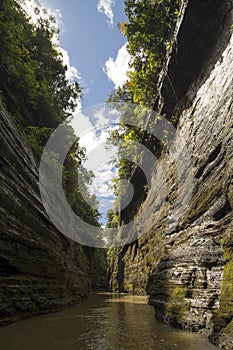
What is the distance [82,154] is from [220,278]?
721 inches

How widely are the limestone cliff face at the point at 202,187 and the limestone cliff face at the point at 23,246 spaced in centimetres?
299

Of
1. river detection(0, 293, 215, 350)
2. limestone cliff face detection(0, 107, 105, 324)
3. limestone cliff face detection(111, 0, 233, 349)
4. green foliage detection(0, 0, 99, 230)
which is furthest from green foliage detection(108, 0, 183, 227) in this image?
river detection(0, 293, 215, 350)

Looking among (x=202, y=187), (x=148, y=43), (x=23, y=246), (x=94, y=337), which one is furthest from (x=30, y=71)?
(x=94, y=337)

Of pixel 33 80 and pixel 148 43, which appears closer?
pixel 33 80

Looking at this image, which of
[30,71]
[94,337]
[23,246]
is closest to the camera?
[94,337]

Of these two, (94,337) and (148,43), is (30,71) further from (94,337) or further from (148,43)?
(94,337)

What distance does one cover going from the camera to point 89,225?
2556cm

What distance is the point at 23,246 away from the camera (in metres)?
5.18

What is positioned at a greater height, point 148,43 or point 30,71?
point 148,43

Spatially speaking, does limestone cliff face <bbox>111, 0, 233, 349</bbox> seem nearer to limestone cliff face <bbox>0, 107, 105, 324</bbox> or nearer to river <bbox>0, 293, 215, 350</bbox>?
river <bbox>0, 293, 215, 350</bbox>

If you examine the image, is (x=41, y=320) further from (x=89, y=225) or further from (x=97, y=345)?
(x=89, y=225)

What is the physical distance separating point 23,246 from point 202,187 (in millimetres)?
4958

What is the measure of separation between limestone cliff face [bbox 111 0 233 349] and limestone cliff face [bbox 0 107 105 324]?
2989mm

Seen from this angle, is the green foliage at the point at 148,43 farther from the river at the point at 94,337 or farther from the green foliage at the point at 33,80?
the river at the point at 94,337
